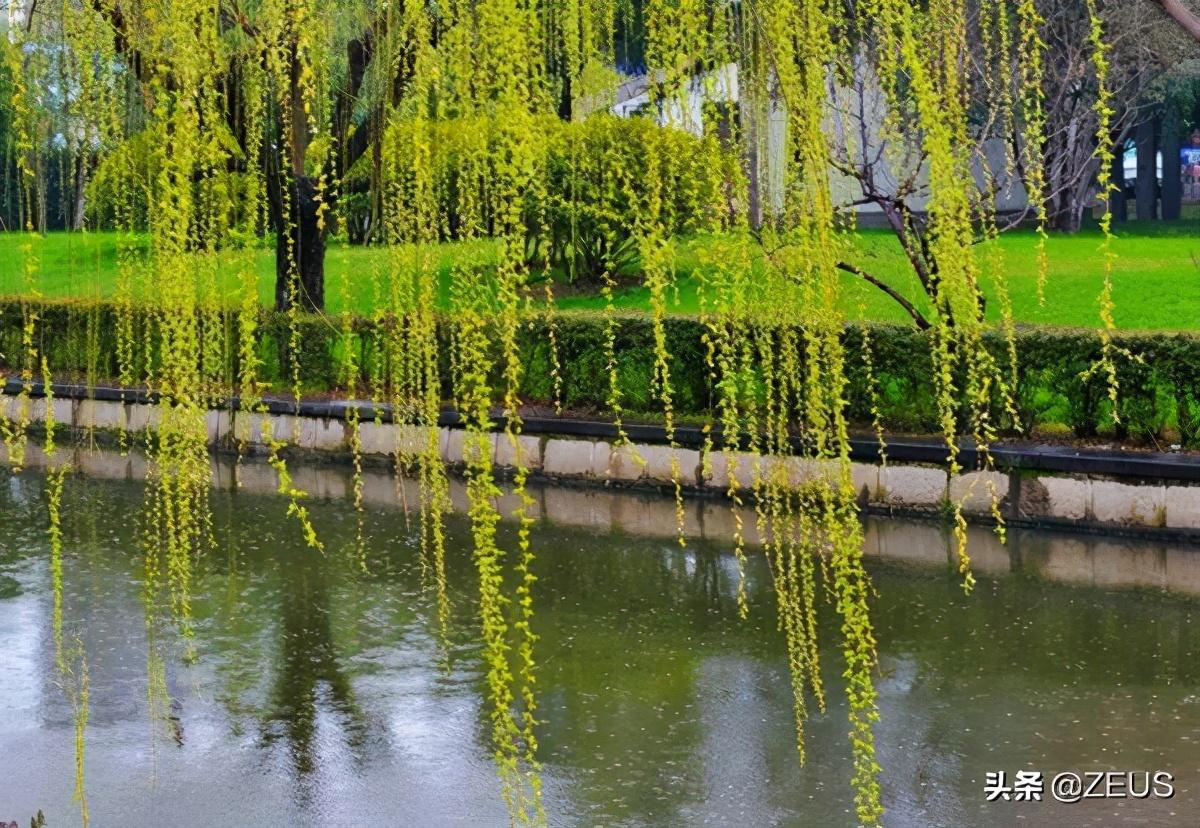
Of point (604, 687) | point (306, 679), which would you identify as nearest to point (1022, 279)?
point (604, 687)

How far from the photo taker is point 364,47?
33.8 feet

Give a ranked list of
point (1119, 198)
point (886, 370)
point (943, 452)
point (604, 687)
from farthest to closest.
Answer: point (1119, 198), point (886, 370), point (943, 452), point (604, 687)

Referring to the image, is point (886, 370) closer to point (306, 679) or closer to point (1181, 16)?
point (306, 679)

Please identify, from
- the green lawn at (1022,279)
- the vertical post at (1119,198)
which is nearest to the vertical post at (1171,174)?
the vertical post at (1119,198)

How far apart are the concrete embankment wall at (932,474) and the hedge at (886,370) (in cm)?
33

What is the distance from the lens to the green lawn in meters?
14.3

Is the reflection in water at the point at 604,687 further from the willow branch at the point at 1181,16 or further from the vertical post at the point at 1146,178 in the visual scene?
the vertical post at the point at 1146,178

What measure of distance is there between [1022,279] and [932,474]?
323 inches

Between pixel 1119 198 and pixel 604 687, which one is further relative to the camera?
pixel 1119 198

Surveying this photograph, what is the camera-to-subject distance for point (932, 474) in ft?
29.7

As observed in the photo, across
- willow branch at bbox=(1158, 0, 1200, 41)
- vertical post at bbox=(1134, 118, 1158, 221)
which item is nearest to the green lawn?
willow branch at bbox=(1158, 0, 1200, 41)

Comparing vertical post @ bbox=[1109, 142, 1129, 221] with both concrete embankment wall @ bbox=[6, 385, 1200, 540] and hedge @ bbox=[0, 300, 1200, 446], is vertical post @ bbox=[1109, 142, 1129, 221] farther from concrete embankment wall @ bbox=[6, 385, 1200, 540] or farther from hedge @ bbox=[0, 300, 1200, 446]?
concrete embankment wall @ bbox=[6, 385, 1200, 540]

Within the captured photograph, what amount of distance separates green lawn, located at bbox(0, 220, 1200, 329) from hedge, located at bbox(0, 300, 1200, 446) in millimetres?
790

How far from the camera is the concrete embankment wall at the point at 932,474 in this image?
846 cm
